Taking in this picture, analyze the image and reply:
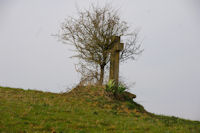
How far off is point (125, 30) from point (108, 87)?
643 cm

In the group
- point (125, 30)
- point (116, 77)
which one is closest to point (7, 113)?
point (116, 77)

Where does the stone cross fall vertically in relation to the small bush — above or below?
above

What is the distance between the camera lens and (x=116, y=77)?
2030 centimetres

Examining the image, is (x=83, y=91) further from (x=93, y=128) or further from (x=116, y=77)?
(x=93, y=128)

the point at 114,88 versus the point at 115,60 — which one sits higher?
the point at 115,60

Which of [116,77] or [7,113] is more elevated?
[116,77]

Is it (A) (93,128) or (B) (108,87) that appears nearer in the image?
(A) (93,128)

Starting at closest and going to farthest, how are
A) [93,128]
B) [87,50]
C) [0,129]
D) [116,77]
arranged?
[0,129], [93,128], [116,77], [87,50]

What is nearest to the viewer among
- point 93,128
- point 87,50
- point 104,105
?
point 93,128

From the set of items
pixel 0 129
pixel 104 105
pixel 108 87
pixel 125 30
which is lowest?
pixel 0 129

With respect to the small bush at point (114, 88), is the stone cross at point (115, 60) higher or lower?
higher

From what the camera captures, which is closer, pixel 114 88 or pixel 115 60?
pixel 114 88

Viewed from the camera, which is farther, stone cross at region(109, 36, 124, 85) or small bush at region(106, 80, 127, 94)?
stone cross at region(109, 36, 124, 85)

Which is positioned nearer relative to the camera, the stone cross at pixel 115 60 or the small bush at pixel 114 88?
the small bush at pixel 114 88
